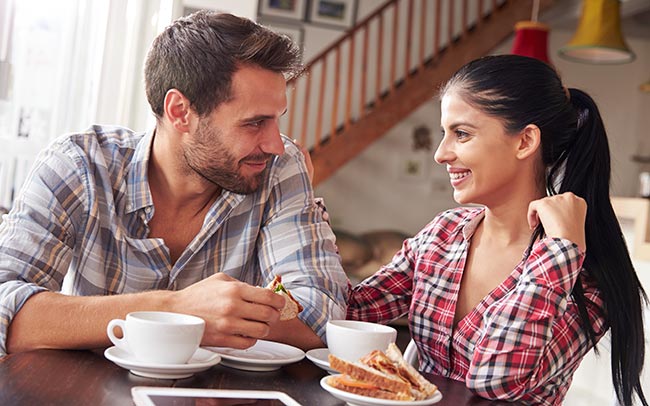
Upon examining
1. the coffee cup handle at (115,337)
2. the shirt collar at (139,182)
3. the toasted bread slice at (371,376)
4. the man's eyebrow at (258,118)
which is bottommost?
the coffee cup handle at (115,337)

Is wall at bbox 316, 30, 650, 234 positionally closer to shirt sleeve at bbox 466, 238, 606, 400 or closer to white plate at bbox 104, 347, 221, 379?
shirt sleeve at bbox 466, 238, 606, 400

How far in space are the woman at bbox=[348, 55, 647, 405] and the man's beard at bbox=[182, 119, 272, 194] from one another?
14.1 inches

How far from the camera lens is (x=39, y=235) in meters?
1.51

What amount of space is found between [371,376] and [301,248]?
65 centimetres

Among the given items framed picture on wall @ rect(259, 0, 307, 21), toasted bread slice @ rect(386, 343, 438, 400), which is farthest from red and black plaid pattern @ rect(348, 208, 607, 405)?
framed picture on wall @ rect(259, 0, 307, 21)

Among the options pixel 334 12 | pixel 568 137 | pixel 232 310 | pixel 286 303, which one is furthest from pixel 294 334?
pixel 334 12

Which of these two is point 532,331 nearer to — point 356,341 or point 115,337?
point 356,341

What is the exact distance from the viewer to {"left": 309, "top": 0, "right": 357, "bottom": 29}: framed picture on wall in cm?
804

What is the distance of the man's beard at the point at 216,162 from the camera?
1761 millimetres

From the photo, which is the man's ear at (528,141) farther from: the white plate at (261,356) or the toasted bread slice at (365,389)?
the toasted bread slice at (365,389)

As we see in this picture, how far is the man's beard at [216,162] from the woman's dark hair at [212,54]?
58mm

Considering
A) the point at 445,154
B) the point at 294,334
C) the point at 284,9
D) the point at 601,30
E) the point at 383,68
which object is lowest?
the point at 294,334

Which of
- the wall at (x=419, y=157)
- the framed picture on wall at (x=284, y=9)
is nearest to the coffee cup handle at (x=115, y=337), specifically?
the wall at (x=419, y=157)

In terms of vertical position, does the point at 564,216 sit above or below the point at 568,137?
below
